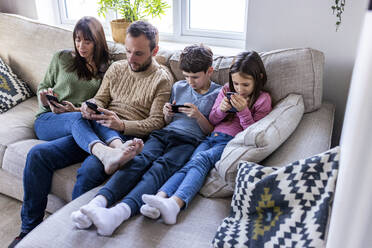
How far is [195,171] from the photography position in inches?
57.6

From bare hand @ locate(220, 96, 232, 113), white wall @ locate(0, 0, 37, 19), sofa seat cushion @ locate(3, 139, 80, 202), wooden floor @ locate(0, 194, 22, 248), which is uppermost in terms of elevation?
white wall @ locate(0, 0, 37, 19)

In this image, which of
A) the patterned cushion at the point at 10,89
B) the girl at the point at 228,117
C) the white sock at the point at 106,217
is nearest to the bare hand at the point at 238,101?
the girl at the point at 228,117

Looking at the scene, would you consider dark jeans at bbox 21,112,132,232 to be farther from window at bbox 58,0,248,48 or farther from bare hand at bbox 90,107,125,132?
window at bbox 58,0,248,48

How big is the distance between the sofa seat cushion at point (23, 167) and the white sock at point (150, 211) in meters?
0.48

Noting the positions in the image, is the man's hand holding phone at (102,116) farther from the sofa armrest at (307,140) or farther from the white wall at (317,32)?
the white wall at (317,32)

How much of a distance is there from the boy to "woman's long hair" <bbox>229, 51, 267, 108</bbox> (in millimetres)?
171

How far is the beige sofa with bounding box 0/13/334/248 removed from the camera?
1252 mm

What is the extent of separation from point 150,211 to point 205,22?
5.26 feet

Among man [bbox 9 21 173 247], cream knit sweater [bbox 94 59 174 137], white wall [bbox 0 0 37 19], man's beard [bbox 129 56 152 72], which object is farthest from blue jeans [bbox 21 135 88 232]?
white wall [bbox 0 0 37 19]

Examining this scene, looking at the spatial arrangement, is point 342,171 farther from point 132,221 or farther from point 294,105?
point 294,105

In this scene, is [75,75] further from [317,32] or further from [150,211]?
[317,32]

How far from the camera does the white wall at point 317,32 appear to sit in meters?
1.78

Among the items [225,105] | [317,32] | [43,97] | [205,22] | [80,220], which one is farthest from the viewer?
[205,22]

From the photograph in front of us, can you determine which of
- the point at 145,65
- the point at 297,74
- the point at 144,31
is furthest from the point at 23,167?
the point at 297,74
